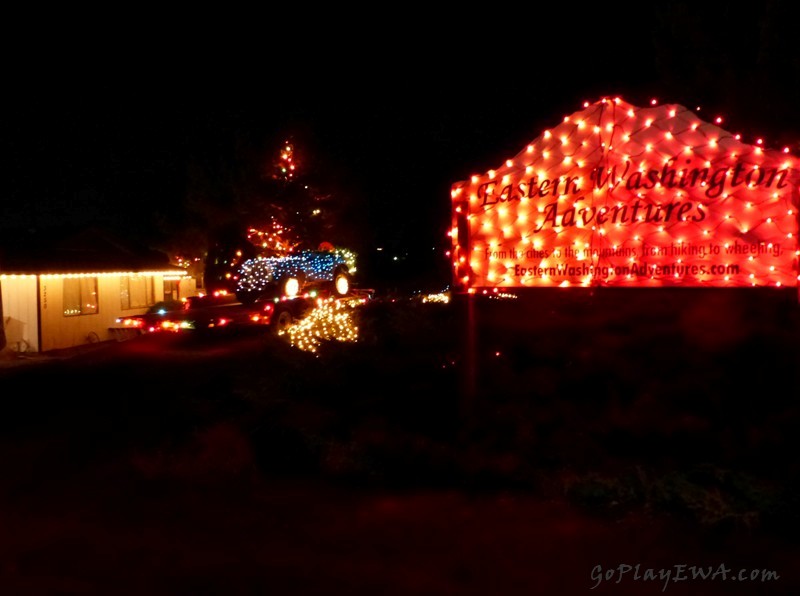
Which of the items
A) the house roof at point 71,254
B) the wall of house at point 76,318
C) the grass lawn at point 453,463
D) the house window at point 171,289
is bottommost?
the grass lawn at point 453,463

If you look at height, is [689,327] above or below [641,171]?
below

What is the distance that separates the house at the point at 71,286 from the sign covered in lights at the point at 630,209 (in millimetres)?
18763

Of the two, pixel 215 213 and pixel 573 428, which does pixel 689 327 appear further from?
pixel 215 213

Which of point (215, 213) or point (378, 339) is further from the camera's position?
point (215, 213)

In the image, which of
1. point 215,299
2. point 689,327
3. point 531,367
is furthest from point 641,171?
point 215,299

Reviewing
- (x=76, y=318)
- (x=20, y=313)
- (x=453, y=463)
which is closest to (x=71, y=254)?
(x=76, y=318)

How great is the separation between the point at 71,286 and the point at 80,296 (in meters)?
0.54

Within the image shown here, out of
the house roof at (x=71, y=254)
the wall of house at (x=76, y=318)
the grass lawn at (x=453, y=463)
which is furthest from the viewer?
the house roof at (x=71, y=254)

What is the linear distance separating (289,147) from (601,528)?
3106 centimetres

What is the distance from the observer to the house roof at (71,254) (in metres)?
25.4

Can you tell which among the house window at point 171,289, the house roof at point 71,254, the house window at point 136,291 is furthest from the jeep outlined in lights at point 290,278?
the house window at point 171,289

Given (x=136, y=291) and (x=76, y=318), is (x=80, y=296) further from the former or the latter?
(x=136, y=291)

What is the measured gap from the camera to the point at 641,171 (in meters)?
8.21

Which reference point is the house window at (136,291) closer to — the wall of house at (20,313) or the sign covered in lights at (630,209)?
the wall of house at (20,313)
